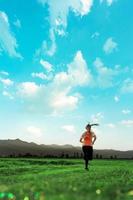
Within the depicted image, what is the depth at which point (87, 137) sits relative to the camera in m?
30.4

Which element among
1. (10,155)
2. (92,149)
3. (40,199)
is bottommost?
(40,199)

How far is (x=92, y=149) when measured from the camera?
31000mm

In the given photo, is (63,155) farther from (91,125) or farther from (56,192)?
(56,192)

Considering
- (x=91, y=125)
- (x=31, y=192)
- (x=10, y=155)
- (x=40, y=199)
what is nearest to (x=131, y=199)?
(x=40, y=199)

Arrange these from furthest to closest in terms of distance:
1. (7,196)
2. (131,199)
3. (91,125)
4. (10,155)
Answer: (10,155), (91,125), (7,196), (131,199)

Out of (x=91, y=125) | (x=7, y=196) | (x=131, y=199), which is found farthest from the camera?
(x=91, y=125)

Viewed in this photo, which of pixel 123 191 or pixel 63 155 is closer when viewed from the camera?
pixel 123 191

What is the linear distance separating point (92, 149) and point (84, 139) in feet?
3.42

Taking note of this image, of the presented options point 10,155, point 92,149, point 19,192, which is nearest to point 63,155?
point 10,155

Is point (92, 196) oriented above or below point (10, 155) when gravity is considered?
below

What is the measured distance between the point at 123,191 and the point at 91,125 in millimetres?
16477

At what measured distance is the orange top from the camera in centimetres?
3033

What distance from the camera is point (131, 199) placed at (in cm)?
1192

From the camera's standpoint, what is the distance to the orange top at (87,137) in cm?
3033
